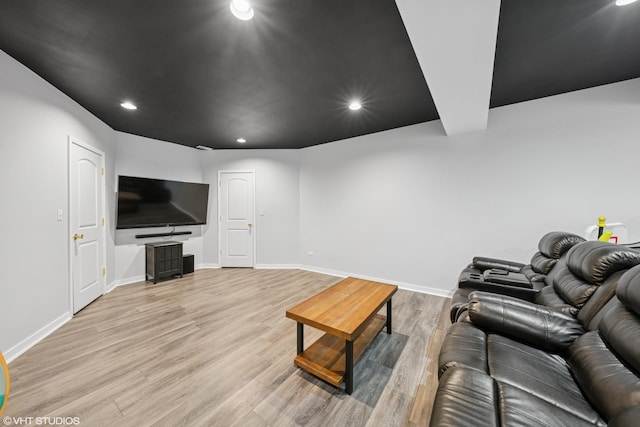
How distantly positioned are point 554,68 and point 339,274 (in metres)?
3.96

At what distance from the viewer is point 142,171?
4246mm

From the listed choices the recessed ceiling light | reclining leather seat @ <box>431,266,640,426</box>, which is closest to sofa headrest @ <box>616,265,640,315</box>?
reclining leather seat @ <box>431,266,640,426</box>

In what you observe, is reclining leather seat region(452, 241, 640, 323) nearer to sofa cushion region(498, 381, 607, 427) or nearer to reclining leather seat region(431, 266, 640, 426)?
reclining leather seat region(431, 266, 640, 426)

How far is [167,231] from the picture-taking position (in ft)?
15.2

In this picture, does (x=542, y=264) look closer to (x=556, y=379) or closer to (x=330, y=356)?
(x=556, y=379)

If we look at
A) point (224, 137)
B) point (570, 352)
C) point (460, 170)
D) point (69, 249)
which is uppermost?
point (224, 137)

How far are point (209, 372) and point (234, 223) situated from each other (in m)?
3.59

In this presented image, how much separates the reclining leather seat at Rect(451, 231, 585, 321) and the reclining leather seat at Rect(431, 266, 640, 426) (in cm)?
61

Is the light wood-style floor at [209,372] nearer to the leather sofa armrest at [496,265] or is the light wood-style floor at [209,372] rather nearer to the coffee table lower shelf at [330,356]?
the coffee table lower shelf at [330,356]

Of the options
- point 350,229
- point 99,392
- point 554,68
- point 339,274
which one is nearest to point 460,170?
point 554,68

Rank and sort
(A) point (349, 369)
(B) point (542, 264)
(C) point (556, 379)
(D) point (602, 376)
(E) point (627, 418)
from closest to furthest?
(E) point (627, 418) → (D) point (602, 376) → (C) point (556, 379) → (A) point (349, 369) → (B) point (542, 264)

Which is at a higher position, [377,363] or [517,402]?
[517,402]

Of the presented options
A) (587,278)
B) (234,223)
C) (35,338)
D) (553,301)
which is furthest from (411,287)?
(35,338)

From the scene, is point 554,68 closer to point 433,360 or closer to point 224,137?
point 433,360
